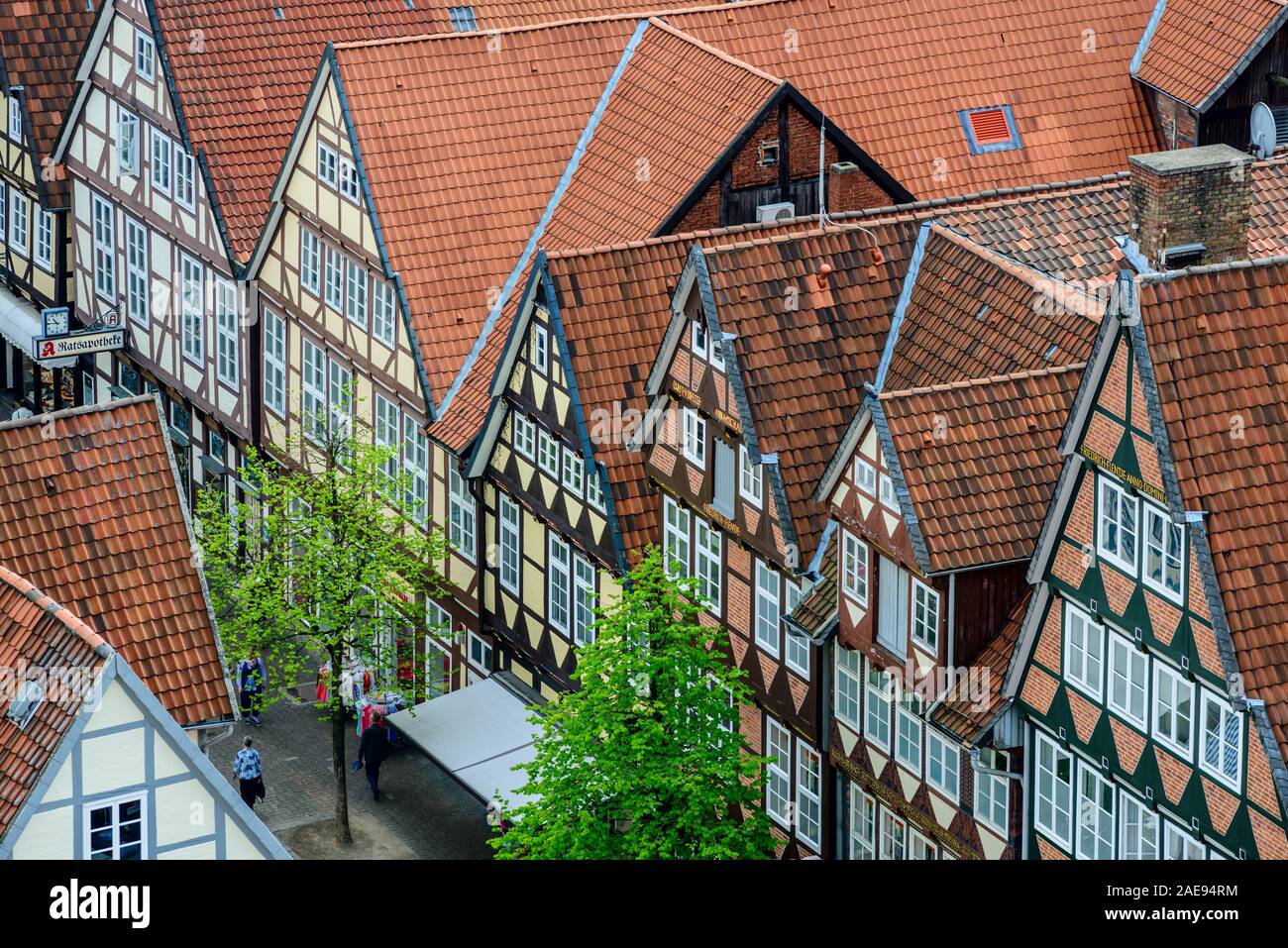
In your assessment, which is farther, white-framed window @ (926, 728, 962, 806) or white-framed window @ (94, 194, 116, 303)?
white-framed window @ (94, 194, 116, 303)

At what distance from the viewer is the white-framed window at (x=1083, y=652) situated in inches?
1355

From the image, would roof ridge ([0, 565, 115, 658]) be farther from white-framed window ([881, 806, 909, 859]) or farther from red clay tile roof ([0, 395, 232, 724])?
white-framed window ([881, 806, 909, 859])

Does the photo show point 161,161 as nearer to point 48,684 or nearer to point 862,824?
point 862,824

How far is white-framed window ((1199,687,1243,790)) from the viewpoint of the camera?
31953 mm

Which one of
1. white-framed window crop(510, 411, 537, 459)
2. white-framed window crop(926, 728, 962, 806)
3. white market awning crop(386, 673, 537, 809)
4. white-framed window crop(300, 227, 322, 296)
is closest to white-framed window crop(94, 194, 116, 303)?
white-framed window crop(300, 227, 322, 296)

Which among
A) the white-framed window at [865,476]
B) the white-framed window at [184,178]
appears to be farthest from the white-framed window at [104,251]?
the white-framed window at [865,476]

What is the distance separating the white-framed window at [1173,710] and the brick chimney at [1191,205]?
28.6 ft

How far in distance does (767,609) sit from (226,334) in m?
18.7

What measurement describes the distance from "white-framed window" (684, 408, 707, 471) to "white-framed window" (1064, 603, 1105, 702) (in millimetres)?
8261

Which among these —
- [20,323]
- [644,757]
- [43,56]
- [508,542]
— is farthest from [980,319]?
[20,323]

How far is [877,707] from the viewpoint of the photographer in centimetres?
3931

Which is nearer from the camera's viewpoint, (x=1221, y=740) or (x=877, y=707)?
(x=1221, y=740)
